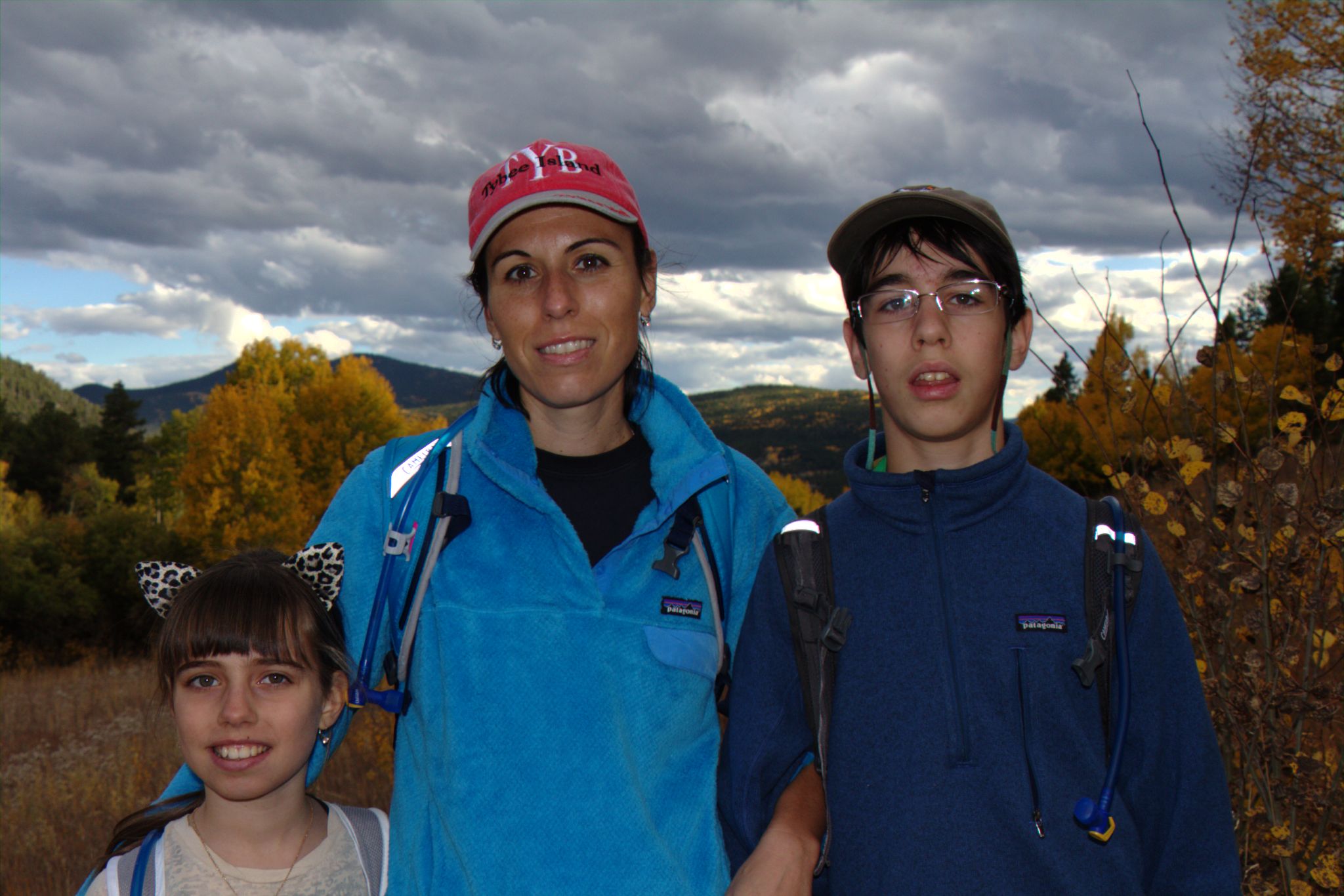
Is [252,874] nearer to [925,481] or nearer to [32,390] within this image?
[925,481]

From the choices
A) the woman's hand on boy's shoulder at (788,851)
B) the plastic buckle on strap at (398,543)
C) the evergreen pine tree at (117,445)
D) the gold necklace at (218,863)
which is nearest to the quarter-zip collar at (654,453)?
the plastic buckle on strap at (398,543)

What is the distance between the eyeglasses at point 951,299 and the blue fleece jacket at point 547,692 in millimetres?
561

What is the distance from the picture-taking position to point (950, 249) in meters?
2.17

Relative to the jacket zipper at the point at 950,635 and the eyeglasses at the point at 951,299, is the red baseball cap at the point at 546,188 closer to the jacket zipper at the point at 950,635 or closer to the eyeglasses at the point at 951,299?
the eyeglasses at the point at 951,299

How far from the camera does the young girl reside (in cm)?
217

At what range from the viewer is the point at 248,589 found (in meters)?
2.26

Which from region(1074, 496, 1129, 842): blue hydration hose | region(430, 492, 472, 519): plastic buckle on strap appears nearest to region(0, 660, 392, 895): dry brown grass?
region(430, 492, 472, 519): plastic buckle on strap

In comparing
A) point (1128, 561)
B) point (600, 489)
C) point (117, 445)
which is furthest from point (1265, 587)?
point (117, 445)

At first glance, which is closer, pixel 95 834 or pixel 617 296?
pixel 617 296

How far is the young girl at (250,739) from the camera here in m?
2.17

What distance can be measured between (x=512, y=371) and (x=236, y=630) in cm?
91

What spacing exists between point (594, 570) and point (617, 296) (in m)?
0.69

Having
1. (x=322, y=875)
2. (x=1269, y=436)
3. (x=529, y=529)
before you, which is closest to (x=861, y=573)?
(x=529, y=529)

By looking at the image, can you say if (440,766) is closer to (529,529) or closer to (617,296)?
(529,529)
